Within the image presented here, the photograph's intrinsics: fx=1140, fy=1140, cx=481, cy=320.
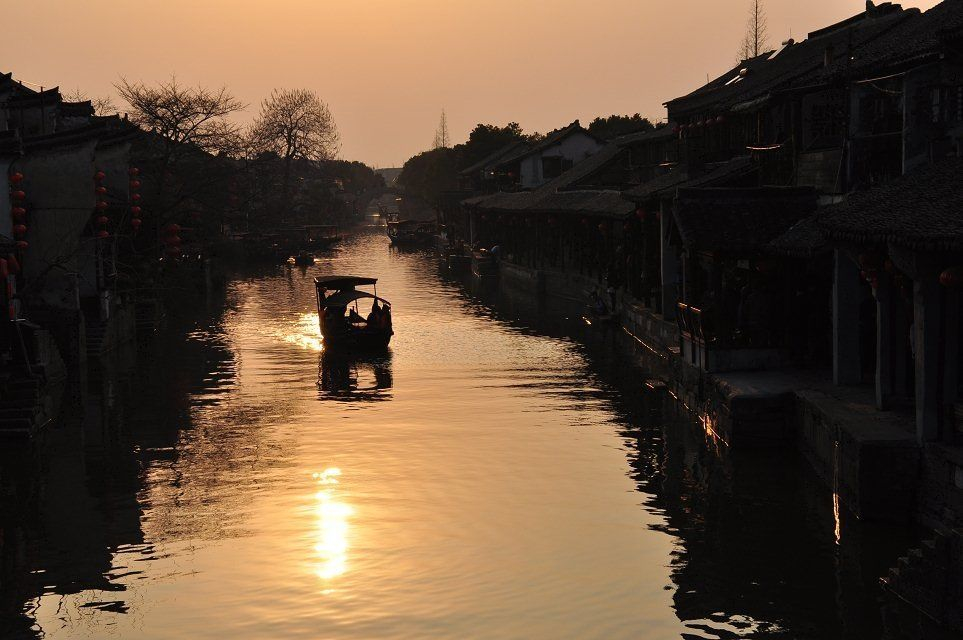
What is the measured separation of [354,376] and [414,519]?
1386cm

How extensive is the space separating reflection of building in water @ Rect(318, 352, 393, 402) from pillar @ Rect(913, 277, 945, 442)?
14.4 meters

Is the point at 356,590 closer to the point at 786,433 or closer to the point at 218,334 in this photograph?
the point at 786,433

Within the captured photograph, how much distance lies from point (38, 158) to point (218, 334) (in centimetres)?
1044

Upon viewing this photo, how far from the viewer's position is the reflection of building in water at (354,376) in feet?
86.9

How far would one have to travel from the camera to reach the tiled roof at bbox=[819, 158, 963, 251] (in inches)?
492

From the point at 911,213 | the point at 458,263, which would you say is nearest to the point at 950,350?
the point at 911,213

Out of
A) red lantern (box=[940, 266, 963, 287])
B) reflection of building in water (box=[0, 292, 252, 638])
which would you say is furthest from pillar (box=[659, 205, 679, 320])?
red lantern (box=[940, 266, 963, 287])

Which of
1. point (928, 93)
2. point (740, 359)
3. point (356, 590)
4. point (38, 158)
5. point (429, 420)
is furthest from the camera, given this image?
point (38, 158)

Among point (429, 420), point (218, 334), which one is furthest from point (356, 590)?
point (218, 334)

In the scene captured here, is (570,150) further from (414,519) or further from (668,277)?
(414,519)

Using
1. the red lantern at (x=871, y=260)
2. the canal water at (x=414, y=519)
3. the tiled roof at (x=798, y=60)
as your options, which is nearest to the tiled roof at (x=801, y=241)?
the red lantern at (x=871, y=260)

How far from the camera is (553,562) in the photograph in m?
13.8

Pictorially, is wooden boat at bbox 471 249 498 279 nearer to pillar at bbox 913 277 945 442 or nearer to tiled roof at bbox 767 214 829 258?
tiled roof at bbox 767 214 829 258

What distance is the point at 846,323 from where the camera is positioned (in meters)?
18.6
